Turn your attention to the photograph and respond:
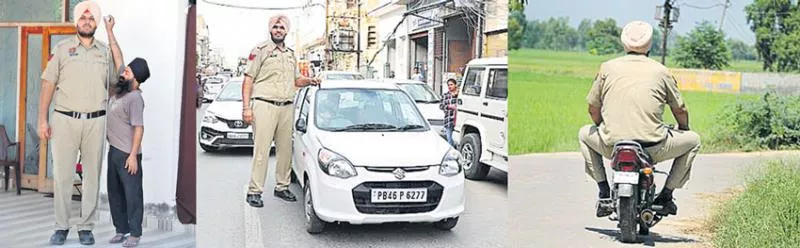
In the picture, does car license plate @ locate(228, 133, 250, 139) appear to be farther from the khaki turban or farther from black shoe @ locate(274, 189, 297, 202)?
the khaki turban

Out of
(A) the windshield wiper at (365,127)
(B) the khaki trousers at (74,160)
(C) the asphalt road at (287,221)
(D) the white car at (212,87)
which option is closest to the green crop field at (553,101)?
(C) the asphalt road at (287,221)

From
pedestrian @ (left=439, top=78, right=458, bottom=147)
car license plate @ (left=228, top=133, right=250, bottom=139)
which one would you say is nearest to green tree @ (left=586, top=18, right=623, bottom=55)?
pedestrian @ (left=439, top=78, right=458, bottom=147)

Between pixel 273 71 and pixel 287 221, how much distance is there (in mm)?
598

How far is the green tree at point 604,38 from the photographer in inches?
150

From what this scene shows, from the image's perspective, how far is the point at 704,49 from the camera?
4332 mm

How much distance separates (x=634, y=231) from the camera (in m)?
3.85

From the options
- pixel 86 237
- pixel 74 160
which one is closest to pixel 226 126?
pixel 74 160

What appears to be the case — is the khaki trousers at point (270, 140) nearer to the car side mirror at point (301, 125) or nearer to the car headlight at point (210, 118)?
the car side mirror at point (301, 125)

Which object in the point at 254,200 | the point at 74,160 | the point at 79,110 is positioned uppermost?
the point at 79,110

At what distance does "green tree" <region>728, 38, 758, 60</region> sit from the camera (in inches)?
182

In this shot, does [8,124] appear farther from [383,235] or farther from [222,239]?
[383,235]

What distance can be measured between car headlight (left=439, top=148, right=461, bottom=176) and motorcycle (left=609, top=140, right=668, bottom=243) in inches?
34.5

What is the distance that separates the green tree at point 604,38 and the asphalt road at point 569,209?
527 mm

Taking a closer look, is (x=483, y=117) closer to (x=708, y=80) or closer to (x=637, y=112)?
(x=637, y=112)
